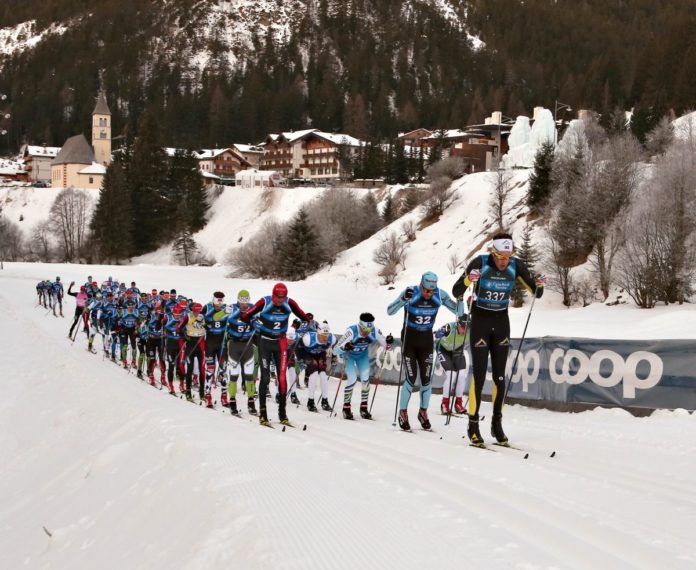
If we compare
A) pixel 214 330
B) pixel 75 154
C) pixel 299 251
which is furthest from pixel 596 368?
pixel 75 154

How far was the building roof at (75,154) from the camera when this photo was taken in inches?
4998

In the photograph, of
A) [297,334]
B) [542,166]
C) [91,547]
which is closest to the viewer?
[91,547]

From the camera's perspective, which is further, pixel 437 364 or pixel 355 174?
pixel 355 174

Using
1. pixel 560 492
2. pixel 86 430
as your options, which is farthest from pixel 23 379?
pixel 560 492

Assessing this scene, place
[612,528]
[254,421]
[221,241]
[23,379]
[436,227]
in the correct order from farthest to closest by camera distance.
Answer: [221,241] → [436,227] → [23,379] → [254,421] → [612,528]

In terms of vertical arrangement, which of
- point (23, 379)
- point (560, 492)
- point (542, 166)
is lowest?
point (23, 379)

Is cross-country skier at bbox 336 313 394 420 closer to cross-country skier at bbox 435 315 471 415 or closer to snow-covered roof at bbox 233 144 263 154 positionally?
cross-country skier at bbox 435 315 471 415

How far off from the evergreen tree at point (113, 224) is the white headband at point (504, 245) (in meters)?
93.1

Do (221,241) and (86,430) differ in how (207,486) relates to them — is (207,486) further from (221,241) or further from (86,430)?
(221,241)

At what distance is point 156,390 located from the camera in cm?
1800

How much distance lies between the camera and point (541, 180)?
54375 mm

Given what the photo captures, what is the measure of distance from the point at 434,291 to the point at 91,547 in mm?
6208

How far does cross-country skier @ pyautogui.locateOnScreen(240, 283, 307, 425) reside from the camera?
11.8 metres

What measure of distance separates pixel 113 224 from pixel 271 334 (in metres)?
89.7
